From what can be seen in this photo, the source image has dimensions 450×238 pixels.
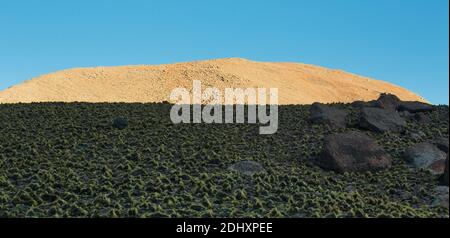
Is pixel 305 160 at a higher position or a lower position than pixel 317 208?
higher

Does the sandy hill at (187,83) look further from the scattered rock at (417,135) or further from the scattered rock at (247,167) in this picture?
the scattered rock at (247,167)

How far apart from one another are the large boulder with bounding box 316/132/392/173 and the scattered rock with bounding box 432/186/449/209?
3.02 m

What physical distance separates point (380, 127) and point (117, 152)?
13766 millimetres

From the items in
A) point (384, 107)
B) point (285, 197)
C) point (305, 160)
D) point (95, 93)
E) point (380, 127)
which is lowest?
point (285, 197)

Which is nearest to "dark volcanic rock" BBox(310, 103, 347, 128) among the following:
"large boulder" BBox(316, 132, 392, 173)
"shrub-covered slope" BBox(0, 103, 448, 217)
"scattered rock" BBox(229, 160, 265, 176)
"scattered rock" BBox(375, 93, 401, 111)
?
"shrub-covered slope" BBox(0, 103, 448, 217)

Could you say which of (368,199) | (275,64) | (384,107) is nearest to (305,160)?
(368,199)

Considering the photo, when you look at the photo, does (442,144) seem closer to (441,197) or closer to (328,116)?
(441,197)

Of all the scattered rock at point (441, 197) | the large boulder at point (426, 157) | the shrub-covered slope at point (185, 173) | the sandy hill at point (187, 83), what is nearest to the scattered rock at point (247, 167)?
the shrub-covered slope at point (185, 173)

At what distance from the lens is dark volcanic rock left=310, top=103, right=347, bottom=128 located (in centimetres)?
3020

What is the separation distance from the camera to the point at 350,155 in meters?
23.6

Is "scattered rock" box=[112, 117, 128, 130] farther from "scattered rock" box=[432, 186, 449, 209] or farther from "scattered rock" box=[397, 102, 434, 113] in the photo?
"scattered rock" box=[397, 102, 434, 113]

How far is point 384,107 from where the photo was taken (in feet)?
111
